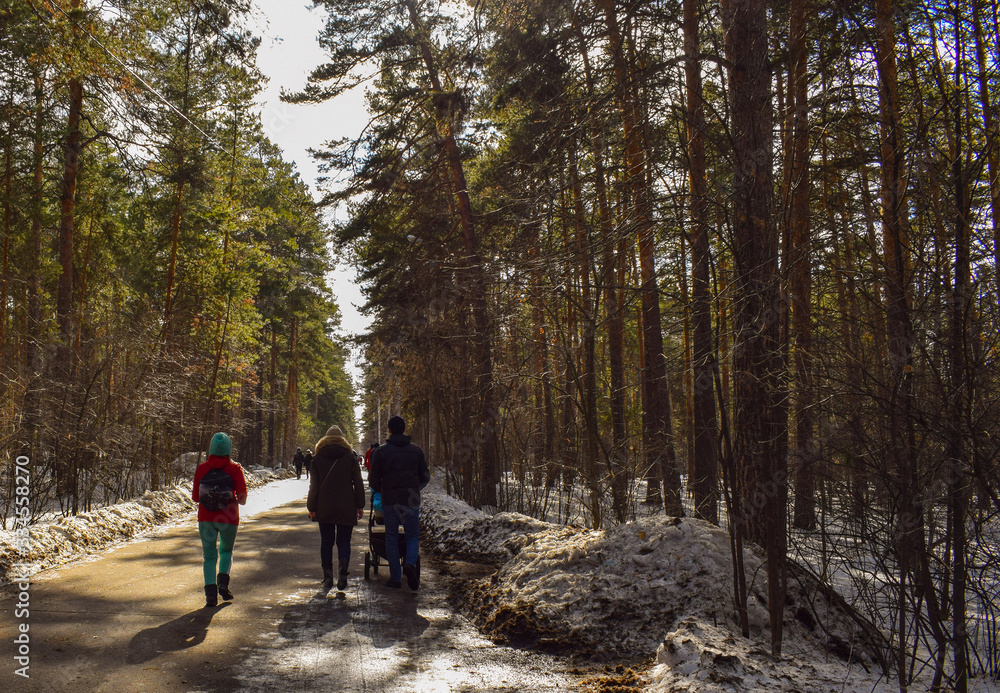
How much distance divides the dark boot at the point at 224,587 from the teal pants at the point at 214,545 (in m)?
0.06

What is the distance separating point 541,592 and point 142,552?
23.7ft

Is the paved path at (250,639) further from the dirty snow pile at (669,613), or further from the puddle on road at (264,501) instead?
the puddle on road at (264,501)

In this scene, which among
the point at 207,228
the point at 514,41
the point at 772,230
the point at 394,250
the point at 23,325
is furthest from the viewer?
the point at 207,228

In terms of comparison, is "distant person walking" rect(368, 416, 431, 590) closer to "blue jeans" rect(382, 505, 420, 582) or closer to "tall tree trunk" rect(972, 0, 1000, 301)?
"blue jeans" rect(382, 505, 420, 582)

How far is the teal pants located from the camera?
23.2 feet

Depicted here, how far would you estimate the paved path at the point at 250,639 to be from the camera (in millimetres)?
4762

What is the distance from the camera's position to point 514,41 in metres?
9.79

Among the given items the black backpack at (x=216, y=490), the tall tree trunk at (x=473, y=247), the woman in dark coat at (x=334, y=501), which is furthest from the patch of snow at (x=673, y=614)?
the tall tree trunk at (x=473, y=247)

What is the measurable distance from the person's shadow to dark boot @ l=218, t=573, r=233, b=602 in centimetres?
61

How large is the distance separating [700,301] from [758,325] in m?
0.43

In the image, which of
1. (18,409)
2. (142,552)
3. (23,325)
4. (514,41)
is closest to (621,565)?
(514,41)

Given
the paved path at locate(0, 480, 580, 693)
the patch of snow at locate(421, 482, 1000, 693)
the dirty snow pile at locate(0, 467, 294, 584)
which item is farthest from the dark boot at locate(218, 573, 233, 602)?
the dirty snow pile at locate(0, 467, 294, 584)

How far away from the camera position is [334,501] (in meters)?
8.45

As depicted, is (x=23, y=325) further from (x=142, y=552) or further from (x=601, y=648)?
(x=601, y=648)
